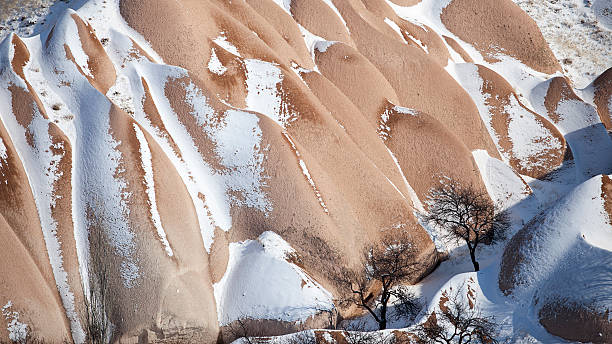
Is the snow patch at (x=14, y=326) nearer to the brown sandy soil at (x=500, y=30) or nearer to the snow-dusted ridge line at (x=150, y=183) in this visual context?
the snow-dusted ridge line at (x=150, y=183)

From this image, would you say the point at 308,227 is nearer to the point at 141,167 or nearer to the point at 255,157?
the point at 255,157

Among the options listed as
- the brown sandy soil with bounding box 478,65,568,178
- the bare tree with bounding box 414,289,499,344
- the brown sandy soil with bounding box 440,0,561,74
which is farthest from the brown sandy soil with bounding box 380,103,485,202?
the brown sandy soil with bounding box 440,0,561,74

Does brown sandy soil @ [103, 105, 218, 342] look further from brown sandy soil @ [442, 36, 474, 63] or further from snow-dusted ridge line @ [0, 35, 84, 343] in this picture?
brown sandy soil @ [442, 36, 474, 63]

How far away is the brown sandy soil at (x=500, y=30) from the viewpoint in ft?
156

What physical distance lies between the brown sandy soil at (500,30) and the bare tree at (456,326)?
2413 cm

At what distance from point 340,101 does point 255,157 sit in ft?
25.7

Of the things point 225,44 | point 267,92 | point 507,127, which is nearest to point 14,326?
point 267,92

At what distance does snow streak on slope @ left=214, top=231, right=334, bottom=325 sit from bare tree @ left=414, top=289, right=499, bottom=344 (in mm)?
4681

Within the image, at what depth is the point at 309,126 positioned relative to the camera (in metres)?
34.6

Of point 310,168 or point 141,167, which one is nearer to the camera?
point 141,167

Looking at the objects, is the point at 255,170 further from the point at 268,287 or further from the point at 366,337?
the point at 366,337

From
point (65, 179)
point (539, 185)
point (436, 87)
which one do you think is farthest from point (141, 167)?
point (539, 185)

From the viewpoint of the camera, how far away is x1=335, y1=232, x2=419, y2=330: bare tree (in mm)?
29891

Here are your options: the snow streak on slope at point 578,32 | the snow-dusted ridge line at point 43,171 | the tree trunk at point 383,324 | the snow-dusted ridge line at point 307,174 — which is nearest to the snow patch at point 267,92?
the snow-dusted ridge line at point 307,174
